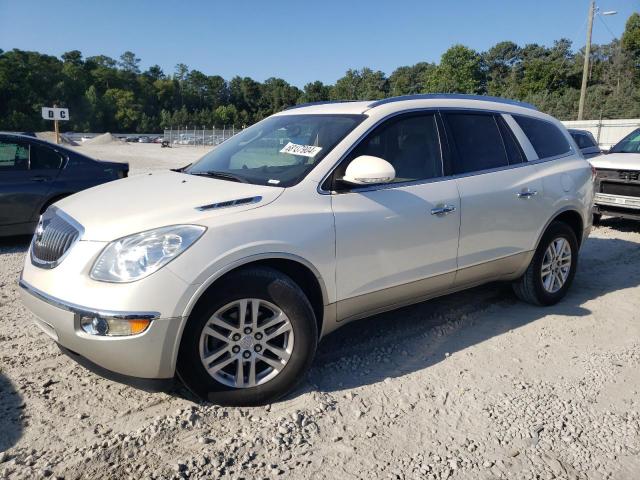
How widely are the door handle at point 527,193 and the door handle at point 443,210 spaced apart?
33.7 inches

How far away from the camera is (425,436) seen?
289 cm

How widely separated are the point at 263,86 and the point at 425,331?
15241cm

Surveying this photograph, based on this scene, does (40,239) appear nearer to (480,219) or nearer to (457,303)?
(480,219)

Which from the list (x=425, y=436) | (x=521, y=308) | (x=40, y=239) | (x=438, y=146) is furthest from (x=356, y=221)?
(x=521, y=308)

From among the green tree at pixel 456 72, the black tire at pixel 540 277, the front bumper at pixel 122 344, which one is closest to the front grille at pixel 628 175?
the black tire at pixel 540 277

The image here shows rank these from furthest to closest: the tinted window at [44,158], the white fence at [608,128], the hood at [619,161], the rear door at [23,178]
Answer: the white fence at [608,128], the hood at [619,161], the tinted window at [44,158], the rear door at [23,178]

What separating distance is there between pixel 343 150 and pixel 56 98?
123592 mm

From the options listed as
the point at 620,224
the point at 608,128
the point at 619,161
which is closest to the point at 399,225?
the point at 619,161

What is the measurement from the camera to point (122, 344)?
274 cm

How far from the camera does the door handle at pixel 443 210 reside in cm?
378

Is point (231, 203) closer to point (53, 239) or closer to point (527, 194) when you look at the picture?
point (53, 239)

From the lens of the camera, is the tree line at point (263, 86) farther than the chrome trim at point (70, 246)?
Yes

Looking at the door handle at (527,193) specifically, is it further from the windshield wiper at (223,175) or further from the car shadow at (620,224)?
the car shadow at (620,224)

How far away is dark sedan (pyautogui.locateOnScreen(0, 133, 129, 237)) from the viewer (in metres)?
6.80
